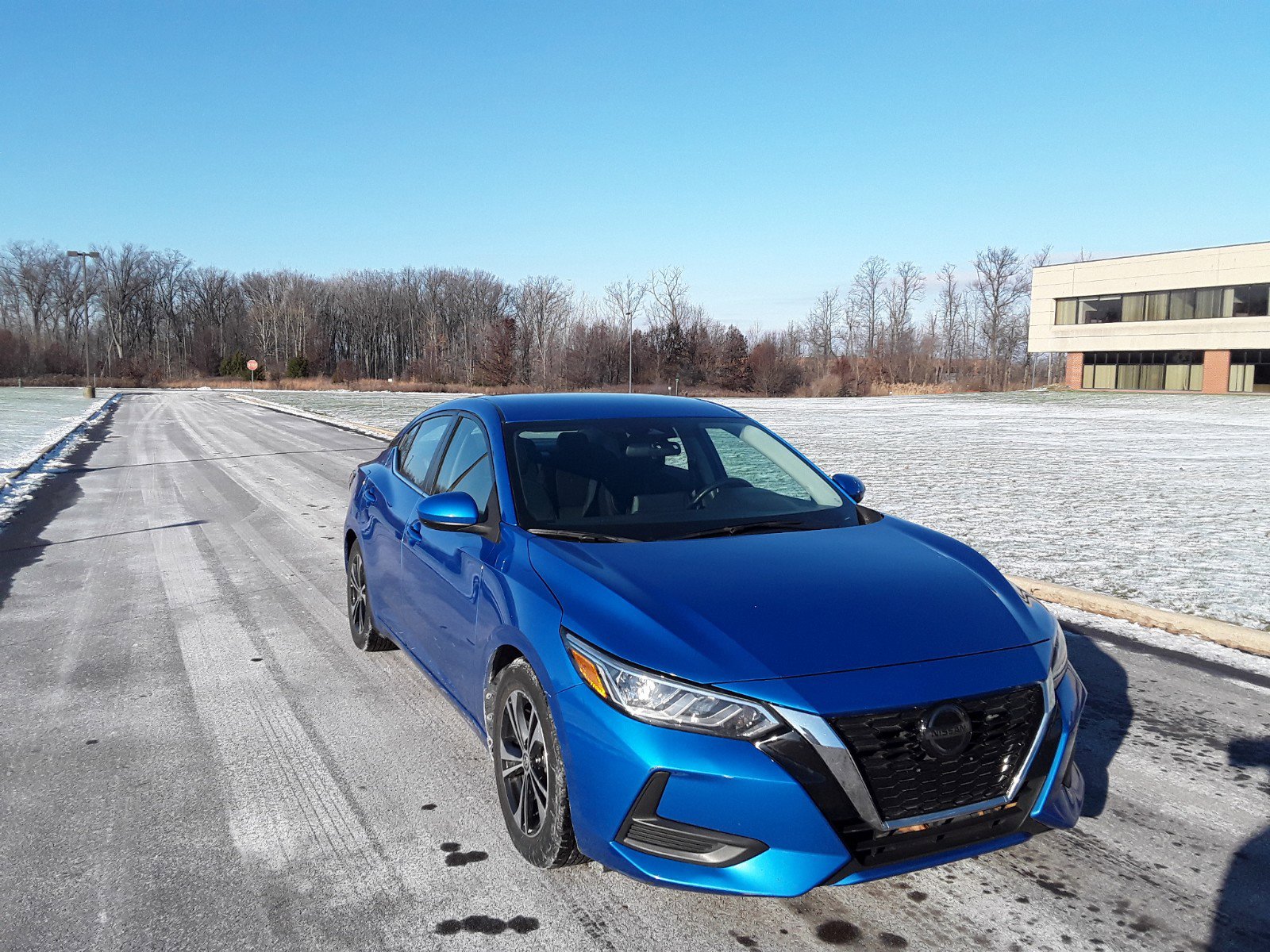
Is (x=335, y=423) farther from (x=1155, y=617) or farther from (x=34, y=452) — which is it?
(x=1155, y=617)

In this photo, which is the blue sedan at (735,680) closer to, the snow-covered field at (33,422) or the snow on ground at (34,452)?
the snow on ground at (34,452)

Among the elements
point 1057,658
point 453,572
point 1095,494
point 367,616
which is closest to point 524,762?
point 453,572

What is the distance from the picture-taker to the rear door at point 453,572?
3773mm

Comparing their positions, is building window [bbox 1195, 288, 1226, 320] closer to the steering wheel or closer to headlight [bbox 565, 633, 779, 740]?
the steering wheel

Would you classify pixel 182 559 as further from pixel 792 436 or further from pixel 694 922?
pixel 792 436

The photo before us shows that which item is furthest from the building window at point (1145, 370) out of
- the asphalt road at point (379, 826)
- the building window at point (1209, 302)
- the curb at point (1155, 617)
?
the asphalt road at point (379, 826)

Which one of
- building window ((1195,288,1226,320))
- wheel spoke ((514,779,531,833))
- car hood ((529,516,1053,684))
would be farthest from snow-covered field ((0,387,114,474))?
building window ((1195,288,1226,320))

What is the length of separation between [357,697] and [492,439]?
1.78m

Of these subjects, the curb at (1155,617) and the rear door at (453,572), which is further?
the curb at (1155,617)

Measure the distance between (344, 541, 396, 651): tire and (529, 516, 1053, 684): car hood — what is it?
254 cm

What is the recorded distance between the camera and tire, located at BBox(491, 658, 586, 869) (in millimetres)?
3031

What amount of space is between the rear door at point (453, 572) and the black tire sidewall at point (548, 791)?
1.08ft

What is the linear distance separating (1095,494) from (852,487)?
9598mm

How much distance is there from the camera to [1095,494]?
12.7 meters
